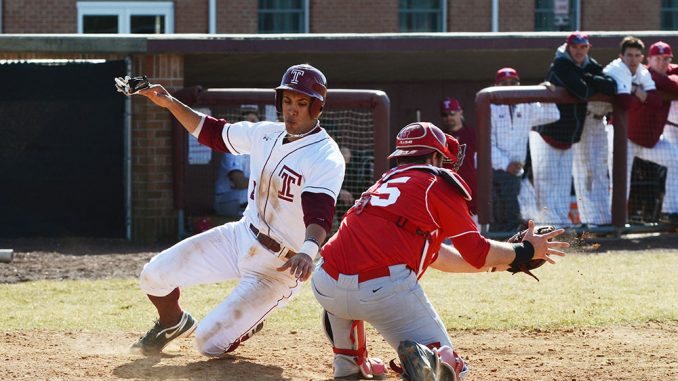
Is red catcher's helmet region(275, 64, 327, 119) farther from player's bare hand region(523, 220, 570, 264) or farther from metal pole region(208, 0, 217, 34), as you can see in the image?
metal pole region(208, 0, 217, 34)

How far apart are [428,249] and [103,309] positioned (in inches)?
156

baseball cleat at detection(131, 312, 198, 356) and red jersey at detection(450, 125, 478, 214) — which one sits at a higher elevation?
red jersey at detection(450, 125, 478, 214)

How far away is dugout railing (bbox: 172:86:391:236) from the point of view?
42.3 ft

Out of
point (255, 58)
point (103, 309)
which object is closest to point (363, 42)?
point (255, 58)

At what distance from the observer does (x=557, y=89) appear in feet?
42.1

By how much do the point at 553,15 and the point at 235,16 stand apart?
6.43m

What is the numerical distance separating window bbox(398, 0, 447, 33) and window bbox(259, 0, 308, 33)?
6.61ft

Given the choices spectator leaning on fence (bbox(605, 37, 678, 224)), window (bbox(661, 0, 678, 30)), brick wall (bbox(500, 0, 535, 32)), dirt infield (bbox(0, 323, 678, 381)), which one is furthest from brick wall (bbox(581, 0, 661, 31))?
dirt infield (bbox(0, 323, 678, 381))

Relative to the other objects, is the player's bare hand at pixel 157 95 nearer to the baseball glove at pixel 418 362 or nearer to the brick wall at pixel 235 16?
the baseball glove at pixel 418 362

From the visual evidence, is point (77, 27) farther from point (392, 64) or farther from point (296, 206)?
point (296, 206)

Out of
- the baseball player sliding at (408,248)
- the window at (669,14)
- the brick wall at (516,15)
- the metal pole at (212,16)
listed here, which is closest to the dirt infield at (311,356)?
the baseball player sliding at (408,248)

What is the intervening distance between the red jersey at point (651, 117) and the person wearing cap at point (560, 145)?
656mm

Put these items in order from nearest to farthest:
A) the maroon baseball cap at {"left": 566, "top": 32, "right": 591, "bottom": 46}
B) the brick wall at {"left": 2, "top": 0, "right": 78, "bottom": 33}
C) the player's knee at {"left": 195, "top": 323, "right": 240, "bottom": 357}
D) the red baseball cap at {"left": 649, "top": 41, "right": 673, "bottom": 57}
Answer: the player's knee at {"left": 195, "top": 323, "right": 240, "bottom": 357}, the maroon baseball cap at {"left": 566, "top": 32, "right": 591, "bottom": 46}, the red baseball cap at {"left": 649, "top": 41, "right": 673, "bottom": 57}, the brick wall at {"left": 2, "top": 0, "right": 78, "bottom": 33}

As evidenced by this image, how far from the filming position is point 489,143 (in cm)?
1283
